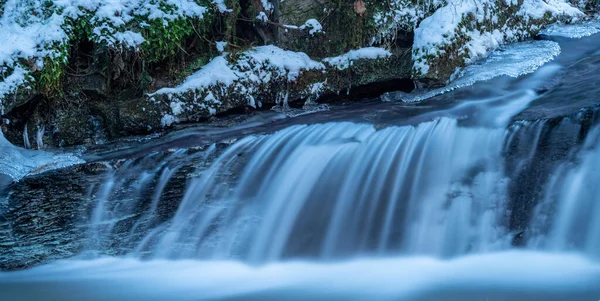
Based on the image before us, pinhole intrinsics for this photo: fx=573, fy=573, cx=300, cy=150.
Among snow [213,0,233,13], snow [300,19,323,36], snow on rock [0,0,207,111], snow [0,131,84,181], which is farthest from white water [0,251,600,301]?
snow [300,19,323,36]

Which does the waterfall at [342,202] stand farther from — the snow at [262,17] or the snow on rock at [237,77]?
the snow at [262,17]

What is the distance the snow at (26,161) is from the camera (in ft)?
14.9

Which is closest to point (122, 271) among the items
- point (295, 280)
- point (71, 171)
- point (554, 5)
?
point (71, 171)

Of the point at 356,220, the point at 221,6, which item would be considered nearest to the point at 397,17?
the point at 221,6

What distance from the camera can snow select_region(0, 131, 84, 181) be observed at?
4531mm

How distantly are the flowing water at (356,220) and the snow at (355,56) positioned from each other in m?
1.45

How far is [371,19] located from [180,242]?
3.48m

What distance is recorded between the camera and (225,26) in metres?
6.25

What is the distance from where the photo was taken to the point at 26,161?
15.5ft

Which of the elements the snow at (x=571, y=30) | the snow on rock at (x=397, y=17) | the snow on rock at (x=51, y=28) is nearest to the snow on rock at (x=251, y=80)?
the snow on rock at (x=397, y=17)

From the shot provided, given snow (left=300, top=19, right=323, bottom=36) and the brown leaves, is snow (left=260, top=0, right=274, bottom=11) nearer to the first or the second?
snow (left=300, top=19, right=323, bottom=36)

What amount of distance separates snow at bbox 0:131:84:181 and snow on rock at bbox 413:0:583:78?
366cm

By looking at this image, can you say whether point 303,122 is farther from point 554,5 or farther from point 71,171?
point 554,5

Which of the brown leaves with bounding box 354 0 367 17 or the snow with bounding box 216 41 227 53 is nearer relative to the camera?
the snow with bounding box 216 41 227 53
